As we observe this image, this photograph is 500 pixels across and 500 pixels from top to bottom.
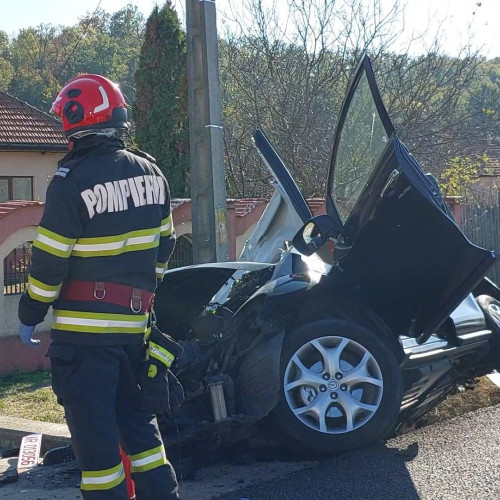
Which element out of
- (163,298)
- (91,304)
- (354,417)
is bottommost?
(354,417)

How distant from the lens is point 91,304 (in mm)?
3635

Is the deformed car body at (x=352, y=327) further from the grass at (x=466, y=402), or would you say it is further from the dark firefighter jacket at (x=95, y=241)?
the dark firefighter jacket at (x=95, y=241)

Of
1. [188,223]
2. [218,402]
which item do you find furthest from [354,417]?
[188,223]

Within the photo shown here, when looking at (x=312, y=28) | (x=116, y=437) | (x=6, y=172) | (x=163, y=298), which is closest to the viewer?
(x=116, y=437)

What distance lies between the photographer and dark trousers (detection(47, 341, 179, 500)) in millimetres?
3559

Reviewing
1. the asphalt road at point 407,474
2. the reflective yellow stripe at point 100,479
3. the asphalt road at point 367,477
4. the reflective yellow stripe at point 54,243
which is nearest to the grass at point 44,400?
the asphalt road at point 407,474

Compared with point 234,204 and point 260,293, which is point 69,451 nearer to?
point 260,293

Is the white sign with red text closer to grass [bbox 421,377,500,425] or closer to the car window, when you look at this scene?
the car window

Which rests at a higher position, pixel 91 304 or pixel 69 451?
pixel 91 304

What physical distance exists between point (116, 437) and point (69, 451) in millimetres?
1783

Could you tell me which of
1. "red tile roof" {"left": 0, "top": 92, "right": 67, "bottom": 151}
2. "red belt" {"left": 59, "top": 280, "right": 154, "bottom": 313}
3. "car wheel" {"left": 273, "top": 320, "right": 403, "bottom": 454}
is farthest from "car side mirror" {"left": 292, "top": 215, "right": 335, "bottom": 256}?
"red tile roof" {"left": 0, "top": 92, "right": 67, "bottom": 151}

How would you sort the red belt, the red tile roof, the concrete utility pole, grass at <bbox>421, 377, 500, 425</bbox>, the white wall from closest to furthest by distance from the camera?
the red belt, grass at <bbox>421, 377, 500, 425</bbox>, the concrete utility pole, the red tile roof, the white wall

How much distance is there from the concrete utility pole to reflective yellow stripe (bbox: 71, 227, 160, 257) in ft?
15.4

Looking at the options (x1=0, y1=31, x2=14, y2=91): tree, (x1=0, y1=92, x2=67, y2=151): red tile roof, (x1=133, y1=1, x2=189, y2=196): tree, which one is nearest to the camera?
(x1=133, y1=1, x2=189, y2=196): tree
